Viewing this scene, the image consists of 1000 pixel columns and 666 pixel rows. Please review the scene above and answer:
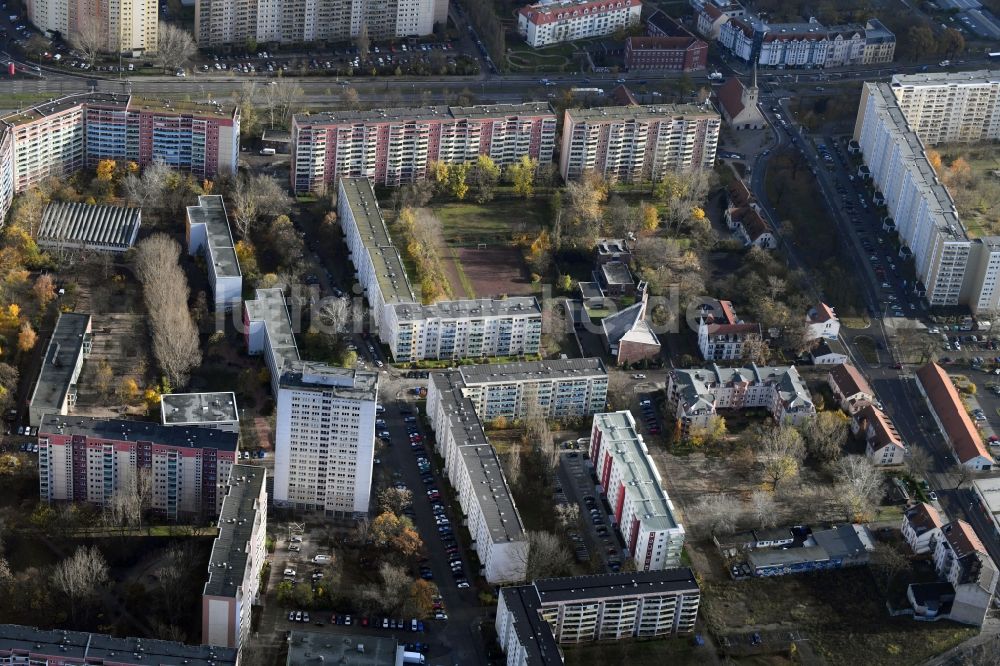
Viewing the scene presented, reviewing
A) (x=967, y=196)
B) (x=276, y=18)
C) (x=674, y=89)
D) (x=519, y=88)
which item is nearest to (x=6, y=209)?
(x=276, y=18)

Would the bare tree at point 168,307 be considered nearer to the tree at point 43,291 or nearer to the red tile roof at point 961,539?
the tree at point 43,291

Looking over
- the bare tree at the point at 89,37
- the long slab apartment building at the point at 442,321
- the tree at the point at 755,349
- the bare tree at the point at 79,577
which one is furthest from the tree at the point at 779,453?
the bare tree at the point at 89,37

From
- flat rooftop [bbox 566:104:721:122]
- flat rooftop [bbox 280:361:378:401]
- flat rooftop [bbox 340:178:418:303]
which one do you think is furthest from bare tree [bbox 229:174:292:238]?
flat rooftop [bbox 280:361:378:401]

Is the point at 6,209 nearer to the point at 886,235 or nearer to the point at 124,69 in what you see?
the point at 124,69

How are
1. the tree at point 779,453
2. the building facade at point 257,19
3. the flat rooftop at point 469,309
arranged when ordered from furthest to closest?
the building facade at point 257,19 → the flat rooftop at point 469,309 → the tree at point 779,453

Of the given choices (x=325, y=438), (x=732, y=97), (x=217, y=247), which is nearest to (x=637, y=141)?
(x=732, y=97)

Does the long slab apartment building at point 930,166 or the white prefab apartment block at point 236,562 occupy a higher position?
the long slab apartment building at point 930,166
